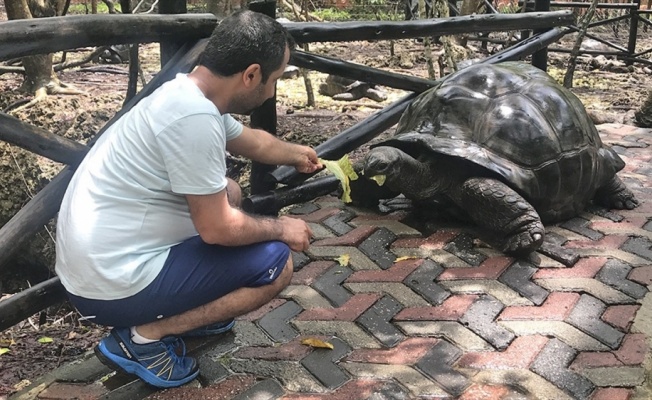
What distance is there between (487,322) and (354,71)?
190cm

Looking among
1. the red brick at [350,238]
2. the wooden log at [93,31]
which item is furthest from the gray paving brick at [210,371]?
the wooden log at [93,31]

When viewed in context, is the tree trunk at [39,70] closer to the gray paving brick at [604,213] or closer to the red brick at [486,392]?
the gray paving brick at [604,213]

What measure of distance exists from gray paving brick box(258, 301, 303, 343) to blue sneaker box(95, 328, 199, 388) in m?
0.50

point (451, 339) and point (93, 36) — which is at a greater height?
point (93, 36)

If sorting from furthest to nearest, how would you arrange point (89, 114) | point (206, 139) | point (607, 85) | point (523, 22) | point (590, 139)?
point (607, 85) → point (89, 114) → point (523, 22) → point (590, 139) → point (206, 139)

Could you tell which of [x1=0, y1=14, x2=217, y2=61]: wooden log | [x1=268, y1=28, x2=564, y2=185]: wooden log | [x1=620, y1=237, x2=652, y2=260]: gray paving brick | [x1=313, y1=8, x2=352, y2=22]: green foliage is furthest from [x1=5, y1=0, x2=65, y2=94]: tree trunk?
[x1=313, y1=8, x2=352, y2=22]: green foliage

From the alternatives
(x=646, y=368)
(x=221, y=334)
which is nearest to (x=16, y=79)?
(x=221, y=334)

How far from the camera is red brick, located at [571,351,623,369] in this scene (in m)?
2.52

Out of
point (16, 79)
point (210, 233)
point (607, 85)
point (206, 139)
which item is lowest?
point (607, 85)

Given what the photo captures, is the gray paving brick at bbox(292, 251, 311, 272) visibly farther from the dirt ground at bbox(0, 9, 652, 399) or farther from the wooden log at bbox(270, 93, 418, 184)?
the dirt ground at bbox(0, 9, 652, 399)

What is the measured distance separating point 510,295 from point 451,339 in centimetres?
52

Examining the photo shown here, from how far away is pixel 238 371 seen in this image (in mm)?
2559

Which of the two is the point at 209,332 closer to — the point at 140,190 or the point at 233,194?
the point at 233,194

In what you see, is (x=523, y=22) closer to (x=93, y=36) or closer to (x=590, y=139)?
(x=590, y=139)
